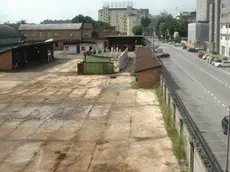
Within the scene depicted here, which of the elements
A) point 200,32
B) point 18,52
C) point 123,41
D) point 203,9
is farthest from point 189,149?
point 203,9

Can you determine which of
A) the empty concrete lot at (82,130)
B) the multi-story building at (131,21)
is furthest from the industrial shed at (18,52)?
the multi-story building at (131,21)

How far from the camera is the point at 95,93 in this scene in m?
32.9

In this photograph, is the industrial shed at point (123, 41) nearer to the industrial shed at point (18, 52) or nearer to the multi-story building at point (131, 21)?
the industrial shed at point (18, 52)

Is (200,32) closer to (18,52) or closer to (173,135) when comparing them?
(18,52)

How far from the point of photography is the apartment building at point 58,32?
306ft

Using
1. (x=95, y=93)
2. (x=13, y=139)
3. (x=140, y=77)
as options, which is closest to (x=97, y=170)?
(x=13, y=139)

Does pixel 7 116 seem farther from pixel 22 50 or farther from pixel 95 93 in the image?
pixel 22 50

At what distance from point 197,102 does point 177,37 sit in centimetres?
11174

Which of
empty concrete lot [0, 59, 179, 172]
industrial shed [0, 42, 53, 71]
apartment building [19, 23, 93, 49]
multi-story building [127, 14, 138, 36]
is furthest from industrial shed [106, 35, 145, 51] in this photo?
multi-story building [127, 14, 138, 36]

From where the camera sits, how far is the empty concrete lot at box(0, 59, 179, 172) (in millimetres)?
15852

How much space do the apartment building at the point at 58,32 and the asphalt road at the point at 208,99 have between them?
48106 mm

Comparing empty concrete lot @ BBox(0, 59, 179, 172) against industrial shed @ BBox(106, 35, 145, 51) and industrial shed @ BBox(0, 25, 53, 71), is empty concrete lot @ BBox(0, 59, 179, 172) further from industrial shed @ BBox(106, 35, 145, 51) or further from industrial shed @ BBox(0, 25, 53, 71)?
industrial shed @ BBox(106, 35, 145, 51)

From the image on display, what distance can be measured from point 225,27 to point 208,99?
46635mm

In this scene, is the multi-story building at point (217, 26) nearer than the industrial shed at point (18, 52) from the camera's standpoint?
No
